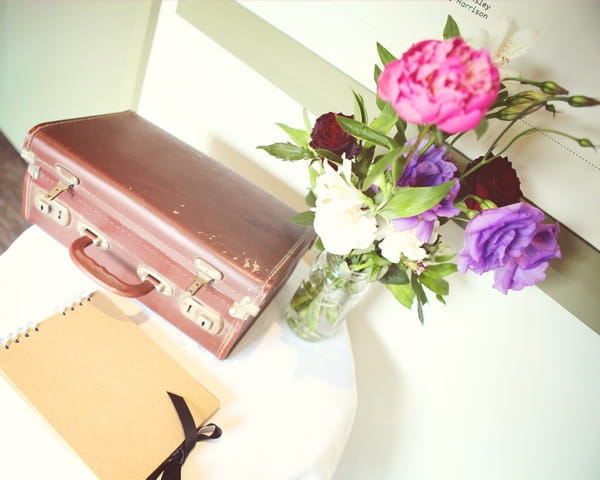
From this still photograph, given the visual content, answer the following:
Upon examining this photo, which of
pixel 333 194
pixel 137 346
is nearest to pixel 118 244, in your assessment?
pixel 137 346

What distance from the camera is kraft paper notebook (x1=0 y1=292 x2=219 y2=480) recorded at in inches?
24.0

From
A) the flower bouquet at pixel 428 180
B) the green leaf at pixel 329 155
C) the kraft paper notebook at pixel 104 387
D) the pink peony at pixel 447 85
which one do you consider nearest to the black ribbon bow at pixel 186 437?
the kraft paper notebook at pixel 104 387

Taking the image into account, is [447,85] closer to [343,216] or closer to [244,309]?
[343,216]

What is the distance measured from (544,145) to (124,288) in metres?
0.76

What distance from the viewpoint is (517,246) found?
509 mm

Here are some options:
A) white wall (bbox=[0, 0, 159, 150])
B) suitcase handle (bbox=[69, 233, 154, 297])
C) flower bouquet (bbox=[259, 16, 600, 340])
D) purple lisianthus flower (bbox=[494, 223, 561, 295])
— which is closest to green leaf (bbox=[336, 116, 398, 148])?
flower bouquet (bbox=[259, 16, 600, 340])

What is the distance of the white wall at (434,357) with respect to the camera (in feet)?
2.69

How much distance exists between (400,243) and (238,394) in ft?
1.35

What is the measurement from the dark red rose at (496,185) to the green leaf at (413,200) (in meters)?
A: 0.09

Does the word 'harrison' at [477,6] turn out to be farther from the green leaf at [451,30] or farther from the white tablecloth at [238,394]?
the white tablecloth at [238,394]

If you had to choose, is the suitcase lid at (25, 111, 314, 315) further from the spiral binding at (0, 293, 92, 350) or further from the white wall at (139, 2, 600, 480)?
the spiral binding at (0, 293, 92, 350)

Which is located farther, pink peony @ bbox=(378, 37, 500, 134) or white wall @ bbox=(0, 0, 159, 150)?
white wall @ bbox=(0, 0, 159, 150)

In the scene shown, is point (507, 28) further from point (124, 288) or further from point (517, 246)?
point (124, 288)

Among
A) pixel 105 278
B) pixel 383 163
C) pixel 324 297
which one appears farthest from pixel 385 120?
pixel 105 278
